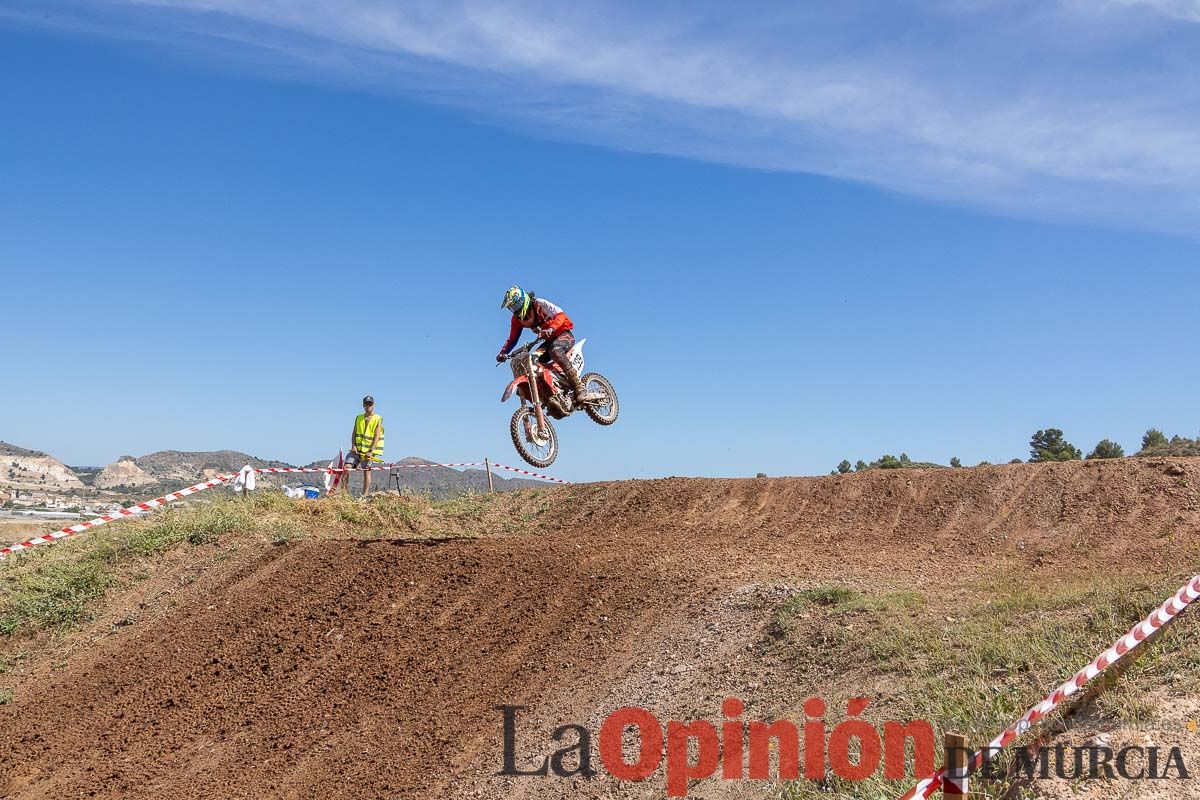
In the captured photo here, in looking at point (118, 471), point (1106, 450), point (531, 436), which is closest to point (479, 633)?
point (531, 436)

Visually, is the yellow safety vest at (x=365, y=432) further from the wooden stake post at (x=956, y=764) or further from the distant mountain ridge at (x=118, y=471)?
the distant mountain ridge at (x=118, y=471)

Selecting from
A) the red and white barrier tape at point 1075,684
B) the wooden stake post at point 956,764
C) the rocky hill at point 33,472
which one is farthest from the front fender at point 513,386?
the rocky hill at point 33,472

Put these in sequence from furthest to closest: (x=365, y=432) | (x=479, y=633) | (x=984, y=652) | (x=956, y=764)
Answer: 1. (x=365, y=432)
2. (x=479, y=633)
3. (x=984, y=652)
4. (x=956, y=764)

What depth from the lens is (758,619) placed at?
8555 millimetres

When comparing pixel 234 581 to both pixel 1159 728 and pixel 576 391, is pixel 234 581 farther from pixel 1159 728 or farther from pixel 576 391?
pixel 1159 728

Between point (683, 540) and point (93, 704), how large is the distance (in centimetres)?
749

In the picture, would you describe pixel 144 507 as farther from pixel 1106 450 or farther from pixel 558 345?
pixel 1106 450

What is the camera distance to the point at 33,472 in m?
59.1

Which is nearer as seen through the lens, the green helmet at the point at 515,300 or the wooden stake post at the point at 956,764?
the wooden stake post at the point at 956,764

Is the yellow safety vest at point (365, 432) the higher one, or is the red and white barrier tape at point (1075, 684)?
the yellow safety vest at point (365, 432)

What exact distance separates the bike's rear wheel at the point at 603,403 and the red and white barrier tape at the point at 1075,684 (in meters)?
9.63

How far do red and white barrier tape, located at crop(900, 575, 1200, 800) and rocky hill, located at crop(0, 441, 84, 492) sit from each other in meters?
58.3

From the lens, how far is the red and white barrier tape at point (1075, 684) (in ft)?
15.9

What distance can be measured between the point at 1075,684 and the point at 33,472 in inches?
2617
